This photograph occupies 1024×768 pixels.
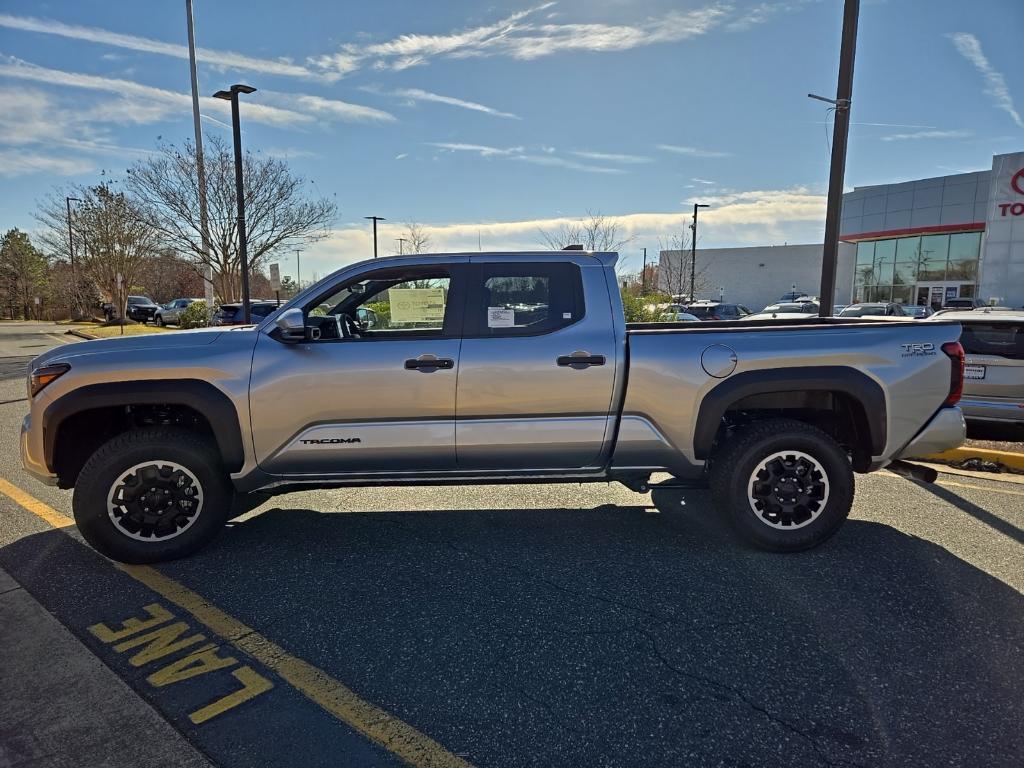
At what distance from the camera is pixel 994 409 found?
6086 mm

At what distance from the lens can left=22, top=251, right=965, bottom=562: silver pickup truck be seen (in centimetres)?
387

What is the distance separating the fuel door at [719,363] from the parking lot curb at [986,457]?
3.48 m

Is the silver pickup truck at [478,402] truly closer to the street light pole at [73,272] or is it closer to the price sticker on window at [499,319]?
the price sticker on window at [499,319]

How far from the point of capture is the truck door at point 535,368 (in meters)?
3.93

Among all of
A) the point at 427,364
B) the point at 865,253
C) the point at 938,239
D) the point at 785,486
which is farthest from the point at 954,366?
the point at 865,253

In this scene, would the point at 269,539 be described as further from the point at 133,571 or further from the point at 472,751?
the point at 472,751

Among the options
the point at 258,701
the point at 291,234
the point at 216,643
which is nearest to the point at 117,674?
the point at 216,643

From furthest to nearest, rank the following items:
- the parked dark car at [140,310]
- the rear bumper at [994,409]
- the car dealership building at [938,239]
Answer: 1. the parked dark car at [140,310]
2. the car dealership building at [938,239]
3. the rear bumper at [994,409]

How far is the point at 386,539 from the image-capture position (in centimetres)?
434

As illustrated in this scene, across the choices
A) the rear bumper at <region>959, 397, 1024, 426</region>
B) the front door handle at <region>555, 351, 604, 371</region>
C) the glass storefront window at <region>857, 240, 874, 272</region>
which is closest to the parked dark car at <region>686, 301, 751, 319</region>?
the glass storefront window at <region>857, 240, 874, 272</region>

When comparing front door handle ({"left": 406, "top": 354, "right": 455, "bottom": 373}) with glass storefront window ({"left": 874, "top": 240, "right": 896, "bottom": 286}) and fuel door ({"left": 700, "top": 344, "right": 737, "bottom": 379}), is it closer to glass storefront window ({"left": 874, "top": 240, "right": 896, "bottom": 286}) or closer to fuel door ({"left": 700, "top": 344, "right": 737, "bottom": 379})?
fuel door ({"left": 700, "top": 344, "right": 737, "bottom": 379})

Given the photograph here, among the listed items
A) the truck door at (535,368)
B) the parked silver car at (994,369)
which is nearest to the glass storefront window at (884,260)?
the parked silver car at (994,369)

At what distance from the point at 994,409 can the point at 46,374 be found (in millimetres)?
7778

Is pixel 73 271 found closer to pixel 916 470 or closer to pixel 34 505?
pixel 34 505
